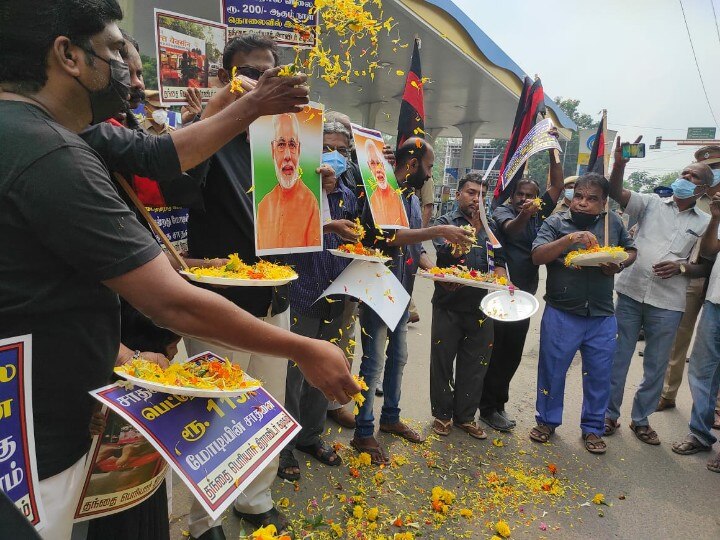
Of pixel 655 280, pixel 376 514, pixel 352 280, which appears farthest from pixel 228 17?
pixel 655 280

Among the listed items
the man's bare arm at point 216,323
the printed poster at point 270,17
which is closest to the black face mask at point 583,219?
the printed poster at point 270,17

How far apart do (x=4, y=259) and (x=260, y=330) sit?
22.7 inches

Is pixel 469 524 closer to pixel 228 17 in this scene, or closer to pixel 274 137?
pixel 274 137

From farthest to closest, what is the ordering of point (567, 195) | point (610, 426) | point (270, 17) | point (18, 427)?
point (567, 195) < point (610, 426) < point (270, 17) < point (18, 427)

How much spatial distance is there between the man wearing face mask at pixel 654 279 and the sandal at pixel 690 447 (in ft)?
0.55

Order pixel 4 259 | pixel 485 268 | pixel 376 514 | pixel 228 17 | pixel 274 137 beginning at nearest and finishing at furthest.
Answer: pixel 4 259 < pixel 274 137 < pixel 376 514 < pixel 228 17 < pixel 485 268

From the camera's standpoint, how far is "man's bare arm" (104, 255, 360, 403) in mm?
1104

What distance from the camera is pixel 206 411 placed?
1.36 metres

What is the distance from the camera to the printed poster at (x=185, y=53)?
2713 mm

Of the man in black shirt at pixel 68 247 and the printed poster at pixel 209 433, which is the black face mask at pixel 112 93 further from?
the printed poster at pixel 209 433

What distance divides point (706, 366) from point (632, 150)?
1974mm

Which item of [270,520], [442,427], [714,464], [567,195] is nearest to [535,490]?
[442,427]

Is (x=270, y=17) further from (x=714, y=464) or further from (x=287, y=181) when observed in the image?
(x=714, y=464)

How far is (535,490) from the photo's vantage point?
329 cm
